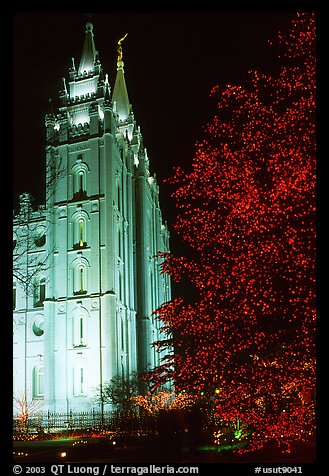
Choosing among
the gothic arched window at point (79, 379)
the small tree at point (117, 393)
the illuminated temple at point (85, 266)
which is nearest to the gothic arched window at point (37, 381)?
the illuminated temple at point (85, 266)

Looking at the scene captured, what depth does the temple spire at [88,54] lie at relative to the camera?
200ft

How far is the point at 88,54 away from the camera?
2421 inches

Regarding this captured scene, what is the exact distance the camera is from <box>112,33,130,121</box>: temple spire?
7102 cm

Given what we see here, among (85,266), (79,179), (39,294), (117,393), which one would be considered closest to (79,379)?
(117,393)

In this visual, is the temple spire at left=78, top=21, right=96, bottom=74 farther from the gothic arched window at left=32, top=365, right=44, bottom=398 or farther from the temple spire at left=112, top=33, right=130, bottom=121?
the gothic arched window at left=32, top=365, right=44, bottom=398

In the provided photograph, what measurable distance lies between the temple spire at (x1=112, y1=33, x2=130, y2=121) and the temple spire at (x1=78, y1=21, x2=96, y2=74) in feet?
33.5

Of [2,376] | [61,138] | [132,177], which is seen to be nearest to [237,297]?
[2,376]

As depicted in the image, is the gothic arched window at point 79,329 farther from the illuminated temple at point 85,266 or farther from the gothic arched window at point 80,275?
the gothic arched window at point 80,275

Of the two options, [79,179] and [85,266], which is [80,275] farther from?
[79,179]

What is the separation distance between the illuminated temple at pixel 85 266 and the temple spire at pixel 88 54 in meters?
0.11

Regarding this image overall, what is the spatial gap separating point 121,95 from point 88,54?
1064 cm

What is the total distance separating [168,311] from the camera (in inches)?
636

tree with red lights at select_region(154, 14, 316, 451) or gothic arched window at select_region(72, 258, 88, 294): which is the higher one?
gothic arched window at select_region(72, 258, 88, 294)

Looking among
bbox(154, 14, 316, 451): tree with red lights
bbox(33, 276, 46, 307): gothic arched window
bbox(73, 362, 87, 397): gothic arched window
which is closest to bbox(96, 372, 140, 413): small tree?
bbox(73, 362, 87, 397): gothic arched window
